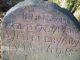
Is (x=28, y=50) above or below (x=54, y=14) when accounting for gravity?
below

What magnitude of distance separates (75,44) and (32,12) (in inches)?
30.2

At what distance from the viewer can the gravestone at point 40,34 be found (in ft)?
14.1

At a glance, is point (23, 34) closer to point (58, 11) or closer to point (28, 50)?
point (28, 50)

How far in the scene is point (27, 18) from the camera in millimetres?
4371

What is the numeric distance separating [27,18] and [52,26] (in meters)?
0.37

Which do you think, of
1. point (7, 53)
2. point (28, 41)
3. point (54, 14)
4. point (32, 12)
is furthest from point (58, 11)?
point (7, 53)

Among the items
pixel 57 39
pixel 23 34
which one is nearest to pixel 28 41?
pixel 23 34

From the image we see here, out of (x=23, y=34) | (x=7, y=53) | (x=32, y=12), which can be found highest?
(x=32, y=12)

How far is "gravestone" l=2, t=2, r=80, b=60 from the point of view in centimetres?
430

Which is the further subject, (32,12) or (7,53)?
(7,53)

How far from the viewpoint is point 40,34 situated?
4445 mm

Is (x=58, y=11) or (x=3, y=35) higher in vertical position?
(x=58, y=11)

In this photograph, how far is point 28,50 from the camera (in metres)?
4.57

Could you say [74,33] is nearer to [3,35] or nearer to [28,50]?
[28,50]
